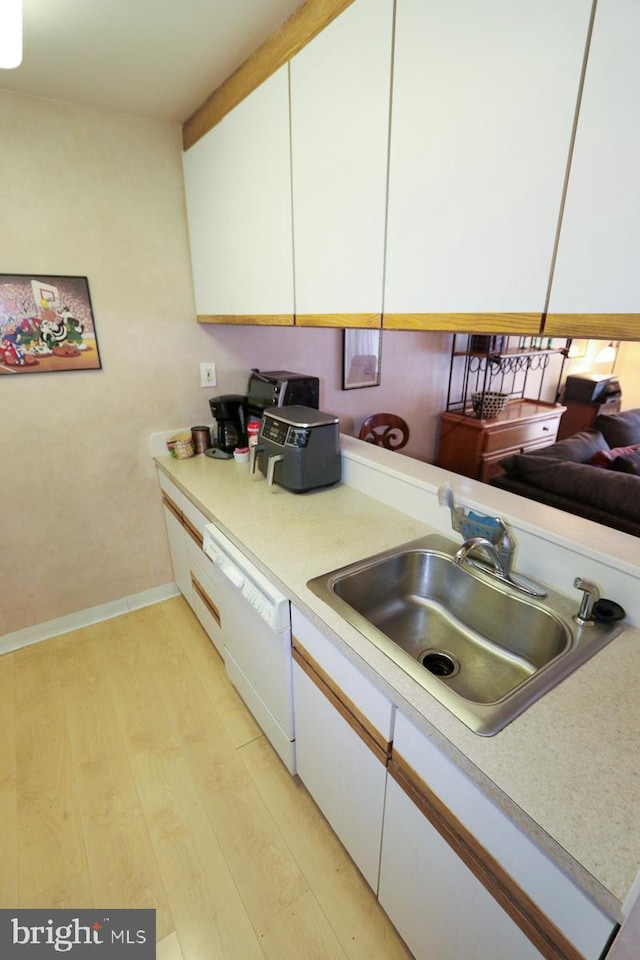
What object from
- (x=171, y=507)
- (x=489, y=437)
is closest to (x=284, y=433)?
(x=171, y=507)

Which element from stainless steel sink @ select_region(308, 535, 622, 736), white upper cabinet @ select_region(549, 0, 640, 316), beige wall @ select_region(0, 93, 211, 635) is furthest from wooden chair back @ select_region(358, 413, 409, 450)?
white upper cabinet @ select_region(549, 0, 640, 316)

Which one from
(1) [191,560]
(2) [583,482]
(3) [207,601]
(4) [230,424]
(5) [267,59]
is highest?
(5) [267,59]

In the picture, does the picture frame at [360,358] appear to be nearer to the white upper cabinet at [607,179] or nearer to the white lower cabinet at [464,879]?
the white upper cabinet at [607,179]

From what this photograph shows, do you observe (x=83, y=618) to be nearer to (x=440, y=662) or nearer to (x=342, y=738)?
(x=342, y=738)

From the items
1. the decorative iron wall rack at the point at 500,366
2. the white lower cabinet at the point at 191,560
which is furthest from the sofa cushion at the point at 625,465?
the white lower cabinet at the point at 191,560

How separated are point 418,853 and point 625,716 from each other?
50cm

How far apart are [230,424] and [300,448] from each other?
2.16 feet

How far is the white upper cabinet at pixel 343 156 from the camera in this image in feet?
3.24

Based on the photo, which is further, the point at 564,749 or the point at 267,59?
the point at 267,59

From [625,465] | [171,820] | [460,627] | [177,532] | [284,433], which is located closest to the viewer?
[460,627]

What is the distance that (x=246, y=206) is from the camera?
1506 millimetres

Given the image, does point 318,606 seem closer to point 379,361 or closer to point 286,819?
point 286,819

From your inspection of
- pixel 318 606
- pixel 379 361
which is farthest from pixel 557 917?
pixel 379 361

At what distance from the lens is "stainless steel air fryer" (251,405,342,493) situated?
159 cm
